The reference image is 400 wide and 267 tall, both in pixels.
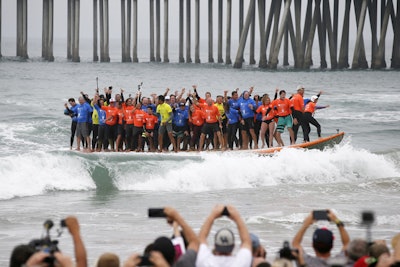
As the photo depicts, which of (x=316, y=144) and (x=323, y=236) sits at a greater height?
(x=316, y=144)

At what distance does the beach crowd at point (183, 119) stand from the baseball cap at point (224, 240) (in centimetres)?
1570

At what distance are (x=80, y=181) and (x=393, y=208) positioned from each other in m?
8.25

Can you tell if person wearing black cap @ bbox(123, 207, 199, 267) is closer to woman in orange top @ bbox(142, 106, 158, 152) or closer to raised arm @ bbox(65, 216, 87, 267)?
raised arm @ bbox(65, 216, 87, 267)

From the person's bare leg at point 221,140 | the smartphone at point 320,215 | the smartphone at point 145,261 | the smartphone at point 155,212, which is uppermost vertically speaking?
the person's bare leg at point 221,140

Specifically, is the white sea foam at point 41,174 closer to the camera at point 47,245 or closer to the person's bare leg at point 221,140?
the person's bare leg at point 221,140

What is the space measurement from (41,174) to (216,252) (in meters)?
15.9

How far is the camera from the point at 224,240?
23.9 feet

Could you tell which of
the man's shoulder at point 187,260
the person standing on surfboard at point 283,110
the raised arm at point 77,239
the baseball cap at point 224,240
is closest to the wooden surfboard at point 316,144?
the person standing on surfboard at point 283,110

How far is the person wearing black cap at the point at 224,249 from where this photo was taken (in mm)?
7397

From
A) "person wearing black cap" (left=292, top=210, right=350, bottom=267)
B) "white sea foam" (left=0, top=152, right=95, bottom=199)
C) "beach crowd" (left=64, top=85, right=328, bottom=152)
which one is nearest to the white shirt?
"person wearing black cap" (left=292, top=210, right=350, bottom=267)

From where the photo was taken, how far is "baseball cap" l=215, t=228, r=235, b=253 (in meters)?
7.23

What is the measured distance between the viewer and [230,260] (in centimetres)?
757

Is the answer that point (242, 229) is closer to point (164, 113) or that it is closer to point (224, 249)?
point (224, 249)

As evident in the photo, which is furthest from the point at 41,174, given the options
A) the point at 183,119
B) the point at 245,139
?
the point at 245,139
